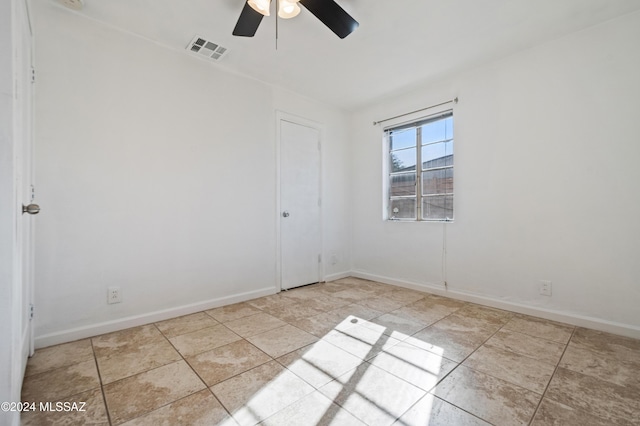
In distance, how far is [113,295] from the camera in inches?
92.6

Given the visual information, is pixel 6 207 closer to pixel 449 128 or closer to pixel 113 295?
pixel 113 295

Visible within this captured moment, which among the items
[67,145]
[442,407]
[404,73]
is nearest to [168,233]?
[67,145]

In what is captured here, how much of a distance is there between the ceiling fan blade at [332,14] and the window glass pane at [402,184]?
7.14ft

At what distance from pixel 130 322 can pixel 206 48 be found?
2.60 m

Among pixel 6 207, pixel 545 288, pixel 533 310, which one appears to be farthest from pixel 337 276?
pixel 6 207

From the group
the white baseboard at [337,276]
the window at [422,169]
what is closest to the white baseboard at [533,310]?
the white baseboard at [337,276]

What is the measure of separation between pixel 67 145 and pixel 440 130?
12.2 ft

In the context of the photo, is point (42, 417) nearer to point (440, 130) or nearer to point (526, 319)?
point (526, 319)

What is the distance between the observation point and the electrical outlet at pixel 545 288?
262 centimetres

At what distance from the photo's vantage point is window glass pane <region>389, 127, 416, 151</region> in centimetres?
376

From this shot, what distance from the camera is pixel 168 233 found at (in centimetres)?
266

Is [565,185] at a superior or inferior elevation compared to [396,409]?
superior

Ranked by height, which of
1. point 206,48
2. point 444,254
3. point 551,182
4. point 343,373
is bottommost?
point 343,373

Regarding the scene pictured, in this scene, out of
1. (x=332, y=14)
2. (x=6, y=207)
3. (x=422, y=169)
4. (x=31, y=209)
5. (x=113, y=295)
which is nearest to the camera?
(x=6, y=207)
